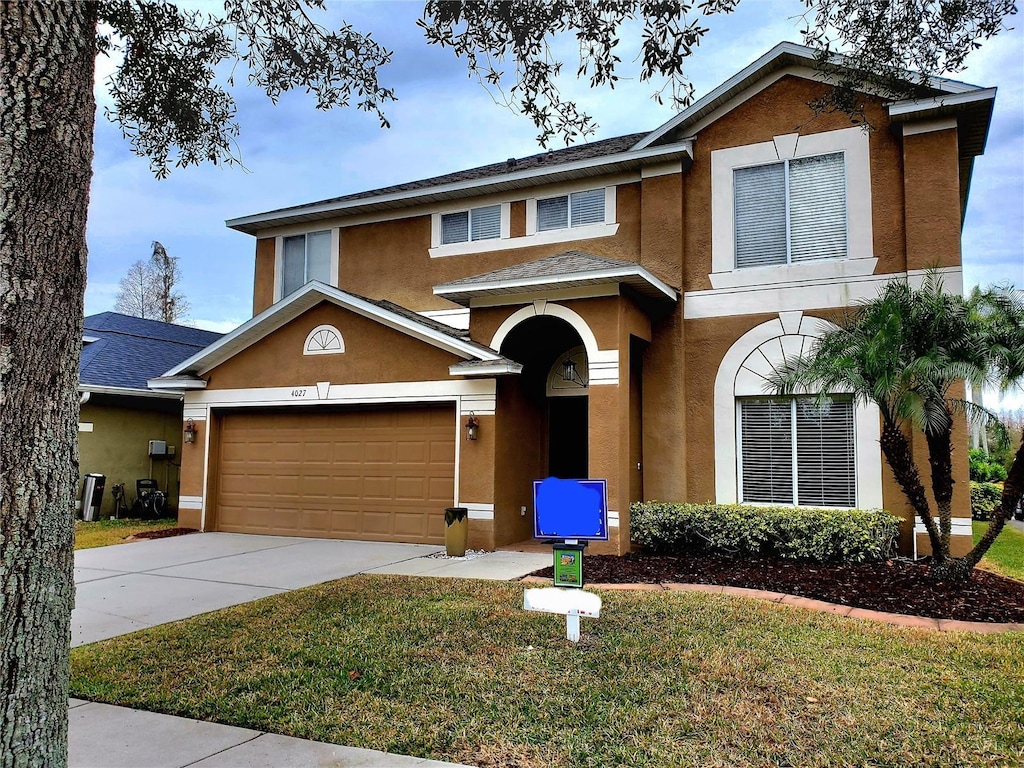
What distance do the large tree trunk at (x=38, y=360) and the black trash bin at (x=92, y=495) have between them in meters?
16.0

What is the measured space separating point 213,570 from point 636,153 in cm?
969

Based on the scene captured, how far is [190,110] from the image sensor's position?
26.7 feet

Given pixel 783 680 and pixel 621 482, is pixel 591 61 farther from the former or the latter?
pixel 621 482

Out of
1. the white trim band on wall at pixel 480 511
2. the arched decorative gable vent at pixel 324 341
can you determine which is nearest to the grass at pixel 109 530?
the arched decorative gable vent at pixel 324 341

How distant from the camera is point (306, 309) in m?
14.0

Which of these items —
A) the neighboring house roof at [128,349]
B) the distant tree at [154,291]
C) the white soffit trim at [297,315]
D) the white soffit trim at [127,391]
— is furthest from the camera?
the distant tree at [154,291]

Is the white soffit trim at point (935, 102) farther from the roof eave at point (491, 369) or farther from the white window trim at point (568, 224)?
the roof eave at point (491, 369)

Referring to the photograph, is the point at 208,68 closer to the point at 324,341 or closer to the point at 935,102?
the point at 324,341

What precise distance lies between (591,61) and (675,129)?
685 cm

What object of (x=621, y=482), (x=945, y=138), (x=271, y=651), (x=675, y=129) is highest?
(x=675, y=129)

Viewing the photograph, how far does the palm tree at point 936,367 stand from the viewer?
8195 millimetres

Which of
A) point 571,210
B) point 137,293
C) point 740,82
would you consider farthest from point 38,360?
point 137,293

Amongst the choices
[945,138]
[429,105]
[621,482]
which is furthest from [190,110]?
[945,138]

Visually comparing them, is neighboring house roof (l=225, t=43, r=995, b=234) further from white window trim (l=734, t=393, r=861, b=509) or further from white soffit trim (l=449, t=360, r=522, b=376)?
white window trim (l=734, t=393, r=861, b=509)
